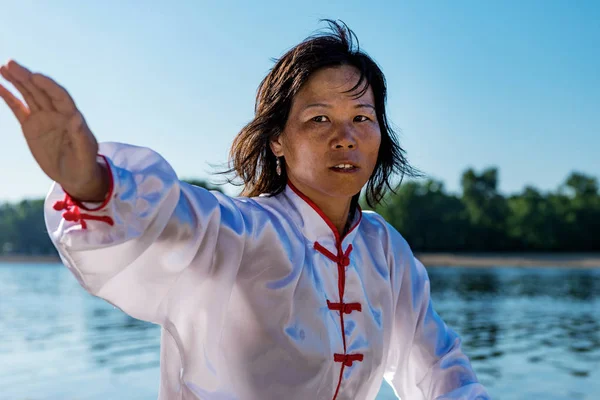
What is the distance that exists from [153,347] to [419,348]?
1344 cm

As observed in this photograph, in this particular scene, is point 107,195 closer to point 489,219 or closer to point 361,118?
point 361,118

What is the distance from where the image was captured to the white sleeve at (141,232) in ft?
4.40

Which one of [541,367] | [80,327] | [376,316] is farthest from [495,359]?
[376,316]

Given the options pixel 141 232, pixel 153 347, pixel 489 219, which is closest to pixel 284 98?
pixel 141 232

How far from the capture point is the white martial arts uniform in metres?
1.42

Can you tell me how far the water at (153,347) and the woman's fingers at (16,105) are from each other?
9494mm

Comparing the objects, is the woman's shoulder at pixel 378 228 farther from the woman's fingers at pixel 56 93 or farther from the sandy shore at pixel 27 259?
the sandy shore at pixel 27 259

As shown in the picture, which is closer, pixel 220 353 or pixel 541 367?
pixel 220 353

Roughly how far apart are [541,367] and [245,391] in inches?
477

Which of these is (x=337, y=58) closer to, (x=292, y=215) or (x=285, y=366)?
(x=292, y=215)

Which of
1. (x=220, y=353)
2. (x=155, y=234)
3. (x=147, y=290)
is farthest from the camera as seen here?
(x=220, y=353)

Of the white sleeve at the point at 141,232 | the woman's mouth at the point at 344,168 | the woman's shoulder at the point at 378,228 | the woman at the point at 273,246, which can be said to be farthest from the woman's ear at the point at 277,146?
the white sleeve at the point at 141,232

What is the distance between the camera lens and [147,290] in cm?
156

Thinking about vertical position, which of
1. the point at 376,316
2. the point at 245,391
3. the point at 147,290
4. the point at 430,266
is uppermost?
the point at 147,290
